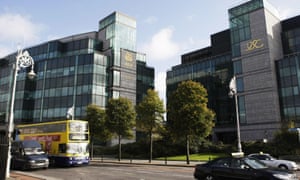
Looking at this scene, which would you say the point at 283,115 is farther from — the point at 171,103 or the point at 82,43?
the point at 82,43

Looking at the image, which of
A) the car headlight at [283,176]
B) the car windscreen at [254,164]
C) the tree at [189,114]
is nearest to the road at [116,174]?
the car windscreen at [254,164]

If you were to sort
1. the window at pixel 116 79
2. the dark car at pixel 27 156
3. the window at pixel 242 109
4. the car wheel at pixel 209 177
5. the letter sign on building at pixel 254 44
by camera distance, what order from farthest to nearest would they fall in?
the window at pixel 116 79 → the window at pixel 242 109 → the letter sign on building at pixel 254 44 → the dark car at pixel 27 156 → the car wheel at pixel 209 177

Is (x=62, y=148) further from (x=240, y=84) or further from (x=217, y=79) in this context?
(x=217, y=79)

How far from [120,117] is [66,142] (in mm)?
13278

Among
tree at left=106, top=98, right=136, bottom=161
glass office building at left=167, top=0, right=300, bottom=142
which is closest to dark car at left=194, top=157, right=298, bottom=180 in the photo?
tree at left=106, top=98, right=136, bottom=161

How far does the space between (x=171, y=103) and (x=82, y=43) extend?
44.9 m

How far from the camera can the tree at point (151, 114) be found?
3550 centimetres

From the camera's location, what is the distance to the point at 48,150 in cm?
2791

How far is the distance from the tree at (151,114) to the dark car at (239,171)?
21.7m

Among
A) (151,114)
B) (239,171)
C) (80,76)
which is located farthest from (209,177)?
(80,76)

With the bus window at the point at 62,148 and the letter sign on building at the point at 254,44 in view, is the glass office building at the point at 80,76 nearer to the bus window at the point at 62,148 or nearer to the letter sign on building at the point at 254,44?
the letter sign on building at the point at 254,44

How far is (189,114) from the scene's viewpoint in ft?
101

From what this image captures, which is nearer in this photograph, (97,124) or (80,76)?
(97,124)

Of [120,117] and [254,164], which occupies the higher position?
[120,117]
